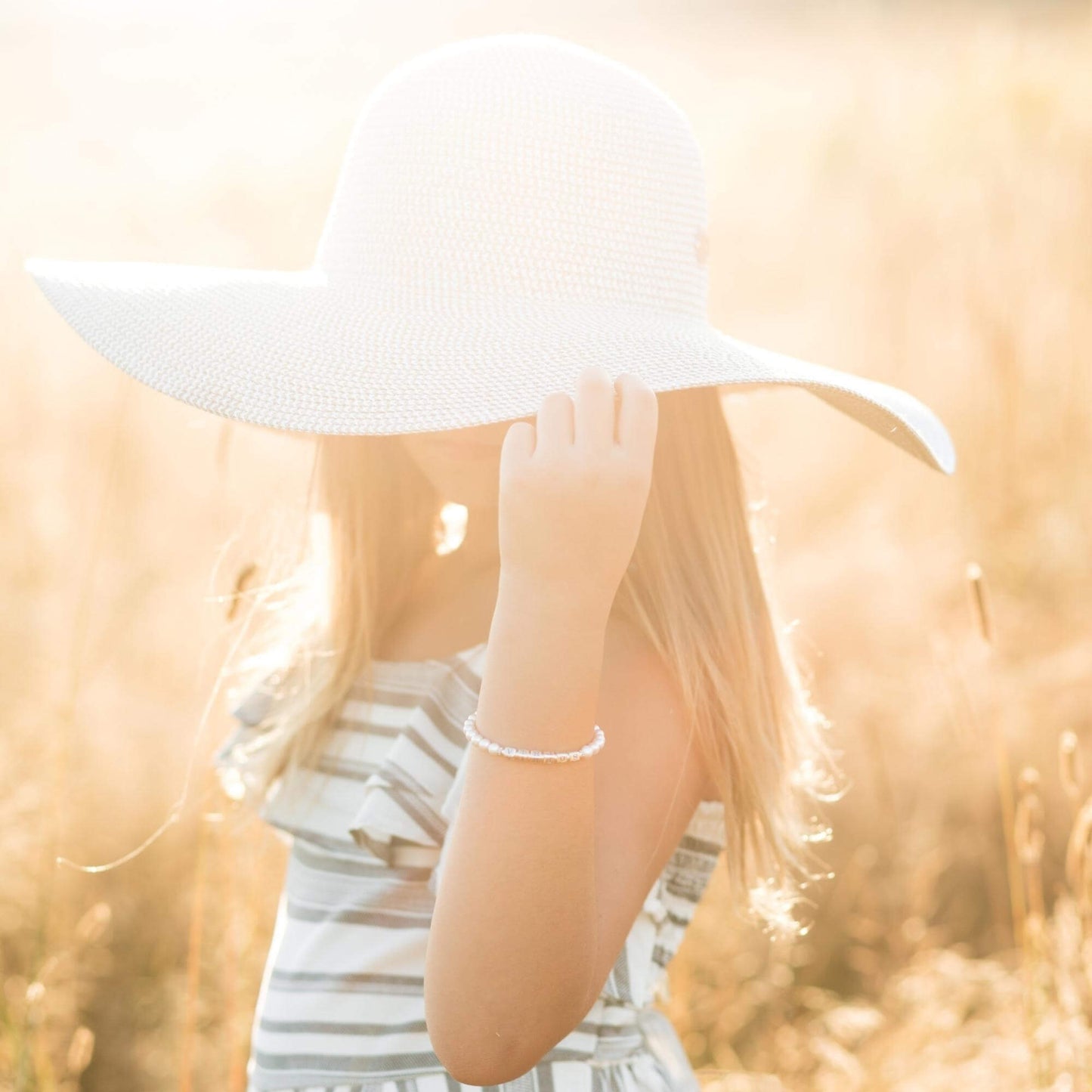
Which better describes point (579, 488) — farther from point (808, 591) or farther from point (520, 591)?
point (808, 591)

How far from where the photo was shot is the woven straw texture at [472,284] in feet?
3.06

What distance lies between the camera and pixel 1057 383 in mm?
3355

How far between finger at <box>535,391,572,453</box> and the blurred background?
62 centimetres

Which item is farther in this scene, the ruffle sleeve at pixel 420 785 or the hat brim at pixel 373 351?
the ruffle sleeve at pixel 420 785

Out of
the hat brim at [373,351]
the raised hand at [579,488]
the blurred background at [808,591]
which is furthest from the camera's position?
the blurred background at [808,591]

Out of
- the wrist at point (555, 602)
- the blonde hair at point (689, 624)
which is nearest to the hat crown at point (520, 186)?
the blonde hair at point (689, 624)

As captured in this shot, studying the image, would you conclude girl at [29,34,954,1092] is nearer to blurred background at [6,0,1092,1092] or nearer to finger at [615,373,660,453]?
finger at [615,373,660,453]

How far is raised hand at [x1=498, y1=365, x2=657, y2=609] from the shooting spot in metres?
0.78

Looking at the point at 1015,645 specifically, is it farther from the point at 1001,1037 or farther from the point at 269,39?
the point at 269,39

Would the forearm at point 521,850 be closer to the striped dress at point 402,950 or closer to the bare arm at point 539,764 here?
the bare arm at point 539,764

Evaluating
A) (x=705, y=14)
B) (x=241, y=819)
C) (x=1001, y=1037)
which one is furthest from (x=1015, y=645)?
(x=705, y=14)

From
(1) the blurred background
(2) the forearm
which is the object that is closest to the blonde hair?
(1) the blurred background

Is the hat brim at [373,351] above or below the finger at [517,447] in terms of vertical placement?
above

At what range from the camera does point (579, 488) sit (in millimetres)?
778
